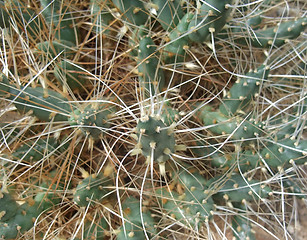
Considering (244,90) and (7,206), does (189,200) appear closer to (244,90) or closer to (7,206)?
(244,90)

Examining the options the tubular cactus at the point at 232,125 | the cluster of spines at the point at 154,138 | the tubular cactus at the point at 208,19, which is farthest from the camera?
the tubular cactus at the point at 232,125

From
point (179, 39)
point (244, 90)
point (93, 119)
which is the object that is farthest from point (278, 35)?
point (93, 119)

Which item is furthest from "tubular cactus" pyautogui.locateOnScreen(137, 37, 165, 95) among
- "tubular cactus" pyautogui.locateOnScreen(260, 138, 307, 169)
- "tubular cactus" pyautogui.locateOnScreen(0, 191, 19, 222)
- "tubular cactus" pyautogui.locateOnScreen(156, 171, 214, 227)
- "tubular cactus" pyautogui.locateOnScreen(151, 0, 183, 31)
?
"tubular cactus" pyautogui.locateOnScreen(0, 191, 19, 222)

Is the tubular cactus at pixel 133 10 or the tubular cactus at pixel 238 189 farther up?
the tubular cactus at pixel 133 10

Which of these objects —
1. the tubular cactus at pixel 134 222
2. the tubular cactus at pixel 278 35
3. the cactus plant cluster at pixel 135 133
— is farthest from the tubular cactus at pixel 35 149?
the tubular cactus at pixel 278 35

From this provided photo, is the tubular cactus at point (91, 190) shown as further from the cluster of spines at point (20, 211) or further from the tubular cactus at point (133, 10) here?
the tubular cactus at point (133, 10)

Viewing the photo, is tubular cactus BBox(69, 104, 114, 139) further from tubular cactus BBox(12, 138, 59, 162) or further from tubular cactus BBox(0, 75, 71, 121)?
tubular cactus BBox(12, 138, 59, 162)

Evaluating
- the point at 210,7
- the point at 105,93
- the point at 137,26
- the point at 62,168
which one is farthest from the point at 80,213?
the point at 210,7

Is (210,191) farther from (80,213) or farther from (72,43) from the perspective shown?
(72,43)
